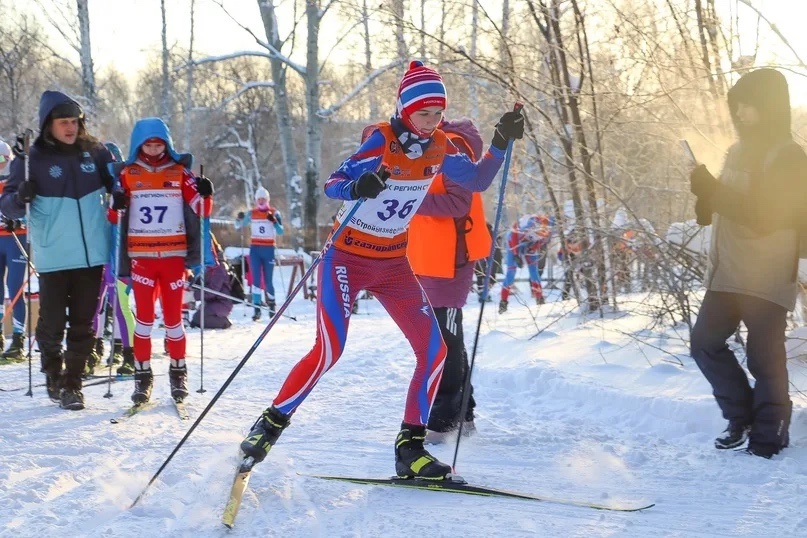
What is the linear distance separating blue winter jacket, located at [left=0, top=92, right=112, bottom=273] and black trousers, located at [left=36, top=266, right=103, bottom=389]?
4.7 inches

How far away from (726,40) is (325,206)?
128ft

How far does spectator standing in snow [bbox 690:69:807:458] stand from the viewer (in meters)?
4.25

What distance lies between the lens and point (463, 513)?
351cm

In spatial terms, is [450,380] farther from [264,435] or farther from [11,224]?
[11,224]

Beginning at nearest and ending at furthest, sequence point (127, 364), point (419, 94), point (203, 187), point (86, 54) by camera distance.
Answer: point (419, 94)
point (203, 187)
point (127, 364)
point (86, 54)

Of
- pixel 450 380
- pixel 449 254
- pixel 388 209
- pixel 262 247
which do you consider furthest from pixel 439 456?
pixel 262 247

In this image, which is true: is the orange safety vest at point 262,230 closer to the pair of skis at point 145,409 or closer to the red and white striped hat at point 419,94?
the pair of skis at point 145,409

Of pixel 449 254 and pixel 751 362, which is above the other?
pixel 449 254

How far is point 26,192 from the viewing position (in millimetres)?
5527

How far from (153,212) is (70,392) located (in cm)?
137

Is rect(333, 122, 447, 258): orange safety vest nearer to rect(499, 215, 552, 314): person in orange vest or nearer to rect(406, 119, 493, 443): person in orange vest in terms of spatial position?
rect(406, 119, 493, 443): person in orange vest

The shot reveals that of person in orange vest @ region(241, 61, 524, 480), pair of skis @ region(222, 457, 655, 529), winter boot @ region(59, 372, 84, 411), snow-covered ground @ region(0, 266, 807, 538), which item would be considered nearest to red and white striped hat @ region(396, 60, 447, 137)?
person in orange vest @ region(241, 61, 524, 480)

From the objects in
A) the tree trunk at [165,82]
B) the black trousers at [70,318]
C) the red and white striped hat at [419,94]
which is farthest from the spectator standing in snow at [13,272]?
the tree trunk at [165,82]

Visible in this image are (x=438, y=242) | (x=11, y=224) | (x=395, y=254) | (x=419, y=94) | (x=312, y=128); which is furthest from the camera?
(x=312, y=128)
